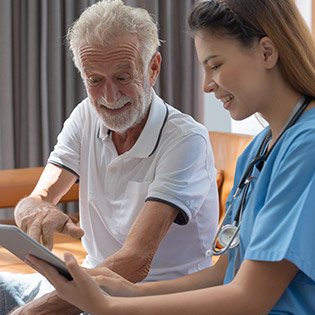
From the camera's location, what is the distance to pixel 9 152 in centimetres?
483

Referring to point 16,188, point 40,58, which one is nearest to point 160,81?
point 40,58

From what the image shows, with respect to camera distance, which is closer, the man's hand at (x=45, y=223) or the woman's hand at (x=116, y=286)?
the woman's hand at (x=116, y=286)

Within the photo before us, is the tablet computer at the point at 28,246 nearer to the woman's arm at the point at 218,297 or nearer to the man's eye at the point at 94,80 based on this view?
the woman's arm at the point at 218,297

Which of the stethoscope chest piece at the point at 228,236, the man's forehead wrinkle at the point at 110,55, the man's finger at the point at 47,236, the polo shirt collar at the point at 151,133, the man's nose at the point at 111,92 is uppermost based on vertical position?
the man's forehead wrinkle at the point at 110,55

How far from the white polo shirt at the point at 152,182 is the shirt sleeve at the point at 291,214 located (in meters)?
0.70

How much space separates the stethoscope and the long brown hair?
0.05 metres

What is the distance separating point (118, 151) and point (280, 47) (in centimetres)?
98

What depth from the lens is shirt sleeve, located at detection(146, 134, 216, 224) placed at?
2432 millimetres

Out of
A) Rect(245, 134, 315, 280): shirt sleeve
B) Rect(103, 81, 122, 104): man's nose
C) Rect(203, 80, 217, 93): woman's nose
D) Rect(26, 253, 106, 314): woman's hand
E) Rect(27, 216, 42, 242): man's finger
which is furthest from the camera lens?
Rect(103, 81, 122, 104): man's nose

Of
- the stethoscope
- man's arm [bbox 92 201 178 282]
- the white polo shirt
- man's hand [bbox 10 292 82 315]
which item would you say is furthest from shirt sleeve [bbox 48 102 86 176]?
the stethoscope

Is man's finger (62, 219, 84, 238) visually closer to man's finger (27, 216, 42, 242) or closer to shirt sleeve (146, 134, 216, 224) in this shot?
man's finger (27, 216, 42, 242)

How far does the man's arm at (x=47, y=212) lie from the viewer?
246 centimetres

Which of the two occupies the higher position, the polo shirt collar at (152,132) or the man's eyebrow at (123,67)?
the man's eyebrow at (123,67)

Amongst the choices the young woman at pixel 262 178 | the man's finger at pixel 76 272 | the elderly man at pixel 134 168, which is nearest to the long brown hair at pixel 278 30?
the young woman at pixel 262 178
